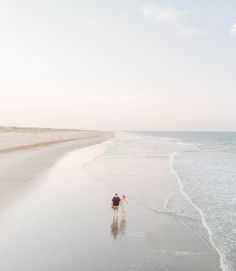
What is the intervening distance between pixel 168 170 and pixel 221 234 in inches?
751

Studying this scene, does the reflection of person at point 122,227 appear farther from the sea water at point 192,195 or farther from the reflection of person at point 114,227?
the sea water at point 192,195

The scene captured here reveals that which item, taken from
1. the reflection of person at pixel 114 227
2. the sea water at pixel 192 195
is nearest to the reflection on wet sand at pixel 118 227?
the reflection of person at pixel 114 227

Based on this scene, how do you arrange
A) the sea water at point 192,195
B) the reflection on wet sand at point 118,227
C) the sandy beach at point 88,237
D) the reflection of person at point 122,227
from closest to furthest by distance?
the sandy beach at point 88,237
the reflection on wet sand at point 118,227
the reflection of person at point 122,227
the sea water at point 192,195

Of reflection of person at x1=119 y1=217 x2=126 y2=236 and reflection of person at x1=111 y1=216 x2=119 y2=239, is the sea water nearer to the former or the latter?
reflection of person at x1=119 y1=217 x2=126 y2=236

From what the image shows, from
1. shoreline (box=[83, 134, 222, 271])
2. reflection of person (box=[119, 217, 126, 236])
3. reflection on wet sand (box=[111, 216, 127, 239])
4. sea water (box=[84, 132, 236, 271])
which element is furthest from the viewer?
sea water (box=[84, 132, 236, 271])

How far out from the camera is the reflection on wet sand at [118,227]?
1280 centimetres

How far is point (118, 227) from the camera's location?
1359 cm

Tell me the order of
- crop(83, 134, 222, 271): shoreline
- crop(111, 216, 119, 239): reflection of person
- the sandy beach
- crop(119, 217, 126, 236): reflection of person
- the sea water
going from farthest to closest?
the sea water, crop(119, 217, 126, 236): reflection of person, crop(111, 216, 119, 239): reflection of person, crop(83, 134, 222, 271): shoreline, the sandy beach

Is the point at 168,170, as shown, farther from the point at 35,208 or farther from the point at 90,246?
the point at 90,246

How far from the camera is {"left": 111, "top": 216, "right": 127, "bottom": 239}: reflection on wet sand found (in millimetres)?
12797

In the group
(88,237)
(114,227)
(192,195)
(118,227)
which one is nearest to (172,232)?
(118,227)

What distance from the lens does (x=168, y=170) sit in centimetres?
3256

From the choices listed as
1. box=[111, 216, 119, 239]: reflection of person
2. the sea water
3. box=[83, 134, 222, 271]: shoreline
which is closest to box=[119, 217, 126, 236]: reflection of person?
box=[111, 216, 119, 239]: reflection of person

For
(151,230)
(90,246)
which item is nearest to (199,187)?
(151,230)
